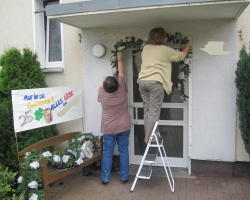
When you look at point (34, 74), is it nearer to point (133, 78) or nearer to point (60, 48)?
point (60, 48)

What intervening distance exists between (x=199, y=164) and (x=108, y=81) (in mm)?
1965

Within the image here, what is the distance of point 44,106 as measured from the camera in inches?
171

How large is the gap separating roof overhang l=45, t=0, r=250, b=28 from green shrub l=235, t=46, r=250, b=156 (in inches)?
26.3

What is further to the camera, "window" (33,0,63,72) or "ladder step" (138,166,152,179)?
"window" (33,0,63,72)

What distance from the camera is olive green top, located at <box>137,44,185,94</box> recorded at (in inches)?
156

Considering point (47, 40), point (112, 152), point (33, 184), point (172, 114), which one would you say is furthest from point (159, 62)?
point (47, 40)

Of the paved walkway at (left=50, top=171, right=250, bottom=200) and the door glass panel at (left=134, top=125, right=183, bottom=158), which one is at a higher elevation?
the door glass panel at (left=134, top=125, right=183, bottom=158)

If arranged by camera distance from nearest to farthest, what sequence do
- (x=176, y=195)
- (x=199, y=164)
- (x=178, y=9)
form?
1. (x=178, y=9)
2. (x=176, y=195)
3. (x=199, y=164)

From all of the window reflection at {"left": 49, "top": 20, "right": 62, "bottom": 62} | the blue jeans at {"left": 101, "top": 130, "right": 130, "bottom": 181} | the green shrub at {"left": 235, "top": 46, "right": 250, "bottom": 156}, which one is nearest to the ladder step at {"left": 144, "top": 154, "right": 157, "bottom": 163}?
the blue jeans at {"left": 101, "top": 130, "right": 130, "bottom": 181}

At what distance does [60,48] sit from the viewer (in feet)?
17.7

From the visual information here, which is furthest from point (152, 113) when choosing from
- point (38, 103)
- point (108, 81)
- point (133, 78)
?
point (38, 103)

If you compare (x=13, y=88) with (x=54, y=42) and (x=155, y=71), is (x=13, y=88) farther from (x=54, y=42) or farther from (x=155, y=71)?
(x=155, y=71)

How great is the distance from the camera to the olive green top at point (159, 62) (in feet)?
13.0

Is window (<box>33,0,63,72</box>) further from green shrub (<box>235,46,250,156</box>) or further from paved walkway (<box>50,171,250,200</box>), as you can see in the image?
green shrub (<box>235,46,250,156</box>)
